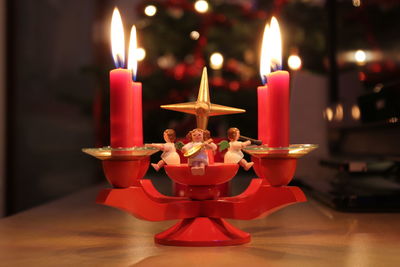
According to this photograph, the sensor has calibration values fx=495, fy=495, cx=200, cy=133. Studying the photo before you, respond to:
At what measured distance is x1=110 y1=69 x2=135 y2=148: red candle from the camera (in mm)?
589

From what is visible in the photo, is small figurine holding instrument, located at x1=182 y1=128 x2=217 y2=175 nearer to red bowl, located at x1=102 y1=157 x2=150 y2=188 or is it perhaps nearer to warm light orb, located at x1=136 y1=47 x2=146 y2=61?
red bowl, located at x1=102 y1=157 x2=150 y2=188

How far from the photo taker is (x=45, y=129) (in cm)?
219

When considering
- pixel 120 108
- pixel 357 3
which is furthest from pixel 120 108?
pixel 357 3

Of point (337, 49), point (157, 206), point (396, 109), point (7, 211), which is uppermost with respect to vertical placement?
point (337, 49)

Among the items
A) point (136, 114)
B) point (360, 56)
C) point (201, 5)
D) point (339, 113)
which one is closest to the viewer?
point (136, 114)

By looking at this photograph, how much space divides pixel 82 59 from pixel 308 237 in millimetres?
2074

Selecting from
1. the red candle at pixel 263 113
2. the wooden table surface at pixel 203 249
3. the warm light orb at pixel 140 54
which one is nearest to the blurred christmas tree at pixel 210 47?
the warm light orb at pixel 140 54

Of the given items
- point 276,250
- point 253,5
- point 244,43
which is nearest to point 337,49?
point 244,43

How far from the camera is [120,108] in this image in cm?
59

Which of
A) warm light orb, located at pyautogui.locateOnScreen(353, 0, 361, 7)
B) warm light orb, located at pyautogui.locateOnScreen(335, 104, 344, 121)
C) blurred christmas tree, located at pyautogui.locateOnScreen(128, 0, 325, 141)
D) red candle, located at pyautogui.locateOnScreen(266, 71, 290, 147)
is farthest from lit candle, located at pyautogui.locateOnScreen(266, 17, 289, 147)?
blurred christmas tree, located at pyautogui.locateOnScreen(128, 0, 325, 141)

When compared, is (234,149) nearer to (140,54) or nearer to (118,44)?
(118,44)

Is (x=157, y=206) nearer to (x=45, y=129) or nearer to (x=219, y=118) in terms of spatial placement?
(x=219, y=118)

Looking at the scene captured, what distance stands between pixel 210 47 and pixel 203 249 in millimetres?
1769

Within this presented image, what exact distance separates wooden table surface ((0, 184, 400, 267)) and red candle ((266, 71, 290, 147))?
14cm
